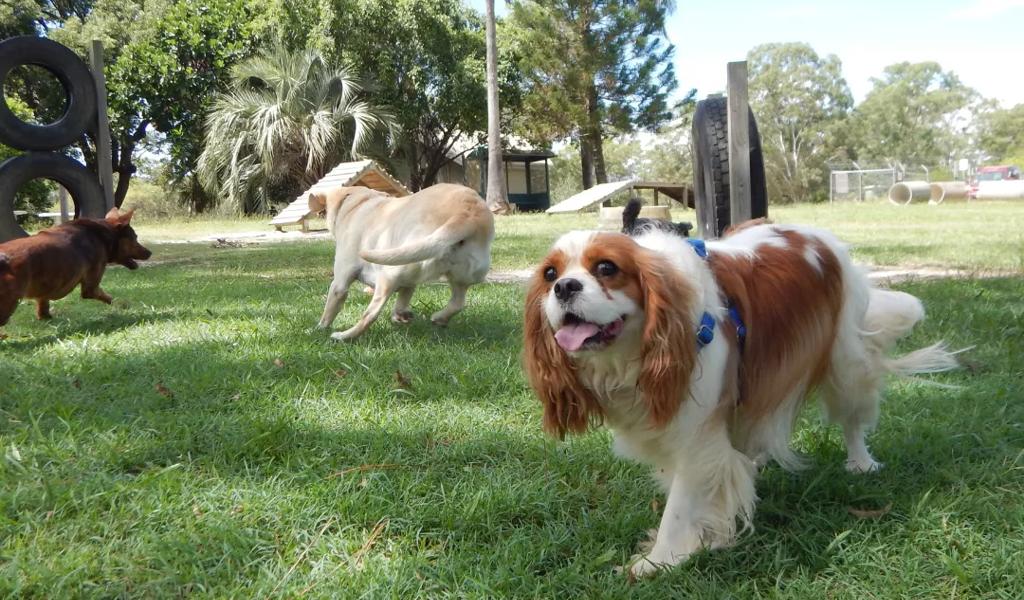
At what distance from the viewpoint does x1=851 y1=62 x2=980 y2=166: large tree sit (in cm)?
7119

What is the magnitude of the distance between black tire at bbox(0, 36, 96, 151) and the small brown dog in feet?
15.4

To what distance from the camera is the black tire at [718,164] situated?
6.07 m

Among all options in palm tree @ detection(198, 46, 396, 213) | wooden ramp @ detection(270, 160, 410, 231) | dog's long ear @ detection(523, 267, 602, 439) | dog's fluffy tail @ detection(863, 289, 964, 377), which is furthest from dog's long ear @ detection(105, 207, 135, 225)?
palm tree @ detection(198, 46, 396, 213)

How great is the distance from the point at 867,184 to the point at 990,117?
58003mm

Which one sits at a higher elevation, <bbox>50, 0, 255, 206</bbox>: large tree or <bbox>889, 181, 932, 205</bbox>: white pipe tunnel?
<bbox>50, 0, 255, 206</bbox>: large tree

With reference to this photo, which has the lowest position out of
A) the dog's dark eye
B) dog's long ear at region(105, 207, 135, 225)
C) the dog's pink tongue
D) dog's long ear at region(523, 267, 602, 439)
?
dog's long ear at region(523, 267, 602, 439)

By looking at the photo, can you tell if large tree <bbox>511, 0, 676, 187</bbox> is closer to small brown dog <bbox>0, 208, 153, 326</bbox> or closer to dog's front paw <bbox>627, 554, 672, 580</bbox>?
small brown dog <bbox>0, 208, 153, 326</bbox>

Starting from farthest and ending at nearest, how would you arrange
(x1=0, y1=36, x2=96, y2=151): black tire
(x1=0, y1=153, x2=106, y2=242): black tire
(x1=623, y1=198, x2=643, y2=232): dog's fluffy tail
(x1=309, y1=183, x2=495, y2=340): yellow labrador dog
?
(x1=0, y1=153, x2=106, y2=242): black tire, (x1=0, y1=36, x2=96, y2=151): black tire, (x1=309, y1=183, x2=495, y2=340): yellow labrador dog, (x1=623, y1=198, x2=643, y2=232): dog's fluffy tail

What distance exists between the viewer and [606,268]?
228cm

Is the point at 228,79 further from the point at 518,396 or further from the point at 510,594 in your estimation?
the point at 510,594

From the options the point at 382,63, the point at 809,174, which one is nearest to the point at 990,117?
the point at 809,174

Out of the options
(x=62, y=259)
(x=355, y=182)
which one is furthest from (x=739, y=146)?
(x=355, y=182)

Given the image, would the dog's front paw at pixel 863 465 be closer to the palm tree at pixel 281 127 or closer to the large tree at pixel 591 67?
the palm tree at pixel 281 127

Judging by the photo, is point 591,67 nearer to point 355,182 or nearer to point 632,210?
point 355,182
